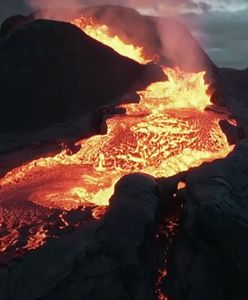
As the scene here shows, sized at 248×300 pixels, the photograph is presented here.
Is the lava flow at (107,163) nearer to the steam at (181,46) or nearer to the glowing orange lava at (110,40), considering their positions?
the glowing orange lava at (110,40)

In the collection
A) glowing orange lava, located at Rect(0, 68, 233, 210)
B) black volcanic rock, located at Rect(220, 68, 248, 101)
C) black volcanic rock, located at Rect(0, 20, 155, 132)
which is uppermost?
glowing orange lava, located at Rect(0, 68, 233, 210)

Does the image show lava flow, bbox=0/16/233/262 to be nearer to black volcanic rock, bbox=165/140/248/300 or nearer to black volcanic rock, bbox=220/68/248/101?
black volcanic rock, bbox=165/140/248/300

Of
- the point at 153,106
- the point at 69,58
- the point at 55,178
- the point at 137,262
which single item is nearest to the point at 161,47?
the point at 69,58

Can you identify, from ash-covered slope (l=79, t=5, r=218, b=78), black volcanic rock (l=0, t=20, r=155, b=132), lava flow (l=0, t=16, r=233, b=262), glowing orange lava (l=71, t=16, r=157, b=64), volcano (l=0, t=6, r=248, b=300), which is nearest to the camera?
volcano (l=0, t=6, r=248, b=300)

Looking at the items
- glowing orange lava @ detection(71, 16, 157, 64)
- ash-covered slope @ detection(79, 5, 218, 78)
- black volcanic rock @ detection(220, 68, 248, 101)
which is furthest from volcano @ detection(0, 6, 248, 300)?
black volcanic rock @ detection(220, 68, 248, 101)

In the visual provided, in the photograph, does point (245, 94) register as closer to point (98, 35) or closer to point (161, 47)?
point (161, 47)

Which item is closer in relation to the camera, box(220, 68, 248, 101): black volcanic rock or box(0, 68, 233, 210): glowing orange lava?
box(0, 68, 233, 210): glowing orange lava

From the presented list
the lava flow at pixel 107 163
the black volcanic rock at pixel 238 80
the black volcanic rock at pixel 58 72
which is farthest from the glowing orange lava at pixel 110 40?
the lava flow at pixel 107 163

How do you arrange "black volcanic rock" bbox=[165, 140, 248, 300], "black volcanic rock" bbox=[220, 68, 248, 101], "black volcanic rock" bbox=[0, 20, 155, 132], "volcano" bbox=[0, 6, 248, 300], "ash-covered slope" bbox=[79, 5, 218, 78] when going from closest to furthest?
"volcano" bbox=[0, 6, 248, 300], "black volcanic rock" bbox=[165, 140, 248, 300], "black volcanic rock" bbox=[0, 20, 155, 132], "ash-covered slope" bbox=[79, 5, 218, 78], "black volcanic rock" bbox=[220, 68, 248, 101]
